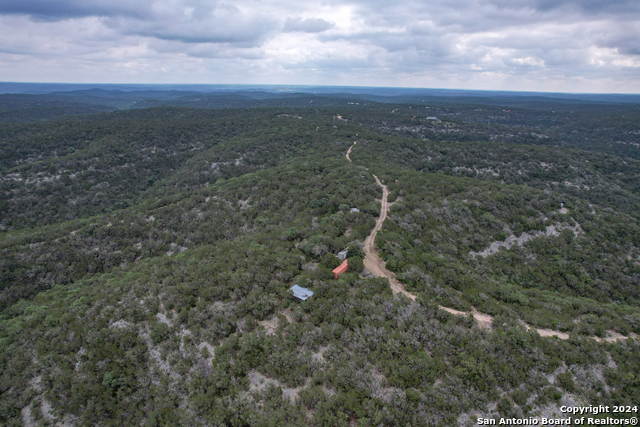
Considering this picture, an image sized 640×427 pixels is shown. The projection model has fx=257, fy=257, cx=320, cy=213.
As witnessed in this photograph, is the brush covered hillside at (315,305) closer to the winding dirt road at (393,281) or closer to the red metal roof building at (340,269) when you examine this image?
the winding dirt road at (393,281)

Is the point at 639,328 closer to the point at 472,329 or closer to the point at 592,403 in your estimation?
the point at 592,403

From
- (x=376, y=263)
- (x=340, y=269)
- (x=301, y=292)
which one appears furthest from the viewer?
(x=376, y=263)

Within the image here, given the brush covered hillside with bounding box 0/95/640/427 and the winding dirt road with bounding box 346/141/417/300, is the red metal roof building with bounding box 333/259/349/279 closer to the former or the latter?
the brush covered hillside with bounding box 0/95/640/427

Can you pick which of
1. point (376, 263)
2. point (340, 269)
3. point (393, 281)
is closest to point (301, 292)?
point (340, 269)

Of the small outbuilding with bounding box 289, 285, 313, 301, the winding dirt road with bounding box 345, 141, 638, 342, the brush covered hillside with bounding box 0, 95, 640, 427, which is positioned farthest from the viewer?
the small outbuilding with bounding box 289, 285, 313, 301

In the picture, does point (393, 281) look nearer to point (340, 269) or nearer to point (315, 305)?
point (340, 269)

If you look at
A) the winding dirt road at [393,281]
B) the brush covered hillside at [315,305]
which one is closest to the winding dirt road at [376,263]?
the winding dirt road at [393,281]

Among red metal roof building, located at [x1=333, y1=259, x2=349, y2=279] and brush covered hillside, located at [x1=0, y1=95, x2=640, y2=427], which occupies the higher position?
red metal roof building, located at [x1=333, y1=259, x2=349, y2=279]

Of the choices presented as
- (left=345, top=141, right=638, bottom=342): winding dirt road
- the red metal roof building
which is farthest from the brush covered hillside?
the red metal roof building
